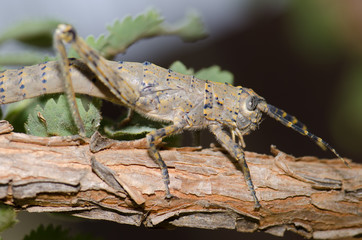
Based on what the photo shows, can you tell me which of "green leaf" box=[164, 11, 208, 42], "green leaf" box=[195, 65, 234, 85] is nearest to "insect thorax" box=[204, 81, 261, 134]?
"green leaf" box=[195, 65, 234, 85]

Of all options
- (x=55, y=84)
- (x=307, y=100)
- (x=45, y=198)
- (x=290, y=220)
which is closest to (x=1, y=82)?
(x=55, y=84)

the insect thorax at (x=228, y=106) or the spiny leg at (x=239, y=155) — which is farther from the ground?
the insect thorax at (x=228, y=106)

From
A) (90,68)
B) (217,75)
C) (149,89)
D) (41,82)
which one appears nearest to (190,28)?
(217,75)

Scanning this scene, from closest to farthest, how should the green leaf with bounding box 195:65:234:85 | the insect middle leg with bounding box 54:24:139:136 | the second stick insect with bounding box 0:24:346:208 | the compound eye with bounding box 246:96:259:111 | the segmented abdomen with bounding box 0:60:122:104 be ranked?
1. the insect middle leg with bounding box 54:24:139:136
2. the second stick insect with bounding box 0:24:346:208
3. the segmented abdomen with bounding box 0:60:122:104
4. the green leaf with bounding box 195:65:234:85
5. the compound eye with bounding box 246:96:259:111

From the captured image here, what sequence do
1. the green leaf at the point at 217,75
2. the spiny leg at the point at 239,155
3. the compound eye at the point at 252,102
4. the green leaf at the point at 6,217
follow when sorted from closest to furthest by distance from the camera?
the green leaf at the point at 6,217, the spiny leg at the point at 239,155, the green leaf at the point at 217,75, the compound eye at the point at 252,102

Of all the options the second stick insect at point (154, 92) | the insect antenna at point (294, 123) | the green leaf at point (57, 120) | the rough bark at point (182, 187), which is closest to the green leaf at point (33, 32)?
the second stick insect at point (154, 92)

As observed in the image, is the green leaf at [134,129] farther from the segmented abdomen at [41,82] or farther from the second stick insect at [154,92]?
the segmented abdomen at [41,82]

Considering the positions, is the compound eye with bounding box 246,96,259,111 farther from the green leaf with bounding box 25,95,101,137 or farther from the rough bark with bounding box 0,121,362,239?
the green leaf with bounding box 25,95,101,137

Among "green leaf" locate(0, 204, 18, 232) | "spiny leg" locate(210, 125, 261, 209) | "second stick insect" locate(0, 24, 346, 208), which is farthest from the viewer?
"second stick insect" locate(0, 24, 346, 208)
